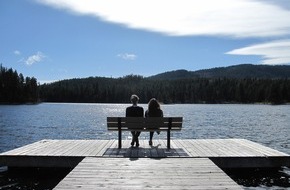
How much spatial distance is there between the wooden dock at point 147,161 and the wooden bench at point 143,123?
866 millimetres

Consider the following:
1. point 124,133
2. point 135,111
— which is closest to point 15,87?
point 124,133

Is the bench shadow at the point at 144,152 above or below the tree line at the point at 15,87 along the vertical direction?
below

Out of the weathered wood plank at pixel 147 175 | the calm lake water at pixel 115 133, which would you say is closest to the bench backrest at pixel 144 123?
the weathered wood plank at pixel 147 175

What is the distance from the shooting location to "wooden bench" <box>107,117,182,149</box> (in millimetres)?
15922

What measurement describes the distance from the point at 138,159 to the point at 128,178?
304 centimetres

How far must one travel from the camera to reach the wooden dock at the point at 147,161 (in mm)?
10328

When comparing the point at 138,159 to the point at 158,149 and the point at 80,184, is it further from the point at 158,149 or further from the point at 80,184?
the point at 80,184

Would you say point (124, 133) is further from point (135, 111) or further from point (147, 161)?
point (147, 161)

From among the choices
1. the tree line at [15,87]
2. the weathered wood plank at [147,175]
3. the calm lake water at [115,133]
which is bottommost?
the calm lake water at [115,133]

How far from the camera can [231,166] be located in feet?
47.9

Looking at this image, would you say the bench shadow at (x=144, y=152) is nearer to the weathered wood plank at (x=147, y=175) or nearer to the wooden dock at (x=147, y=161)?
the wooden dock at (x=147, y=161)

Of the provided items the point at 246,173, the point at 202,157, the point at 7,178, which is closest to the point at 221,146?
the point at 246,173

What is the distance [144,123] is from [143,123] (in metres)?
0.04

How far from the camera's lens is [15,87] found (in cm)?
16188
